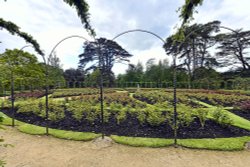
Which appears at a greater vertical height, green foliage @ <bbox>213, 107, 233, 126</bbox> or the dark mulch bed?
green foliage @ <bbox>213, 107, 233, 126</bbox>

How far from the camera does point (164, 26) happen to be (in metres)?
9.20

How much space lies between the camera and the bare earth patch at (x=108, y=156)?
12.1 ft

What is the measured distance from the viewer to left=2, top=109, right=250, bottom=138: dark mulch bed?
16.7 ft

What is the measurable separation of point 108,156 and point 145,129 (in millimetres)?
1698

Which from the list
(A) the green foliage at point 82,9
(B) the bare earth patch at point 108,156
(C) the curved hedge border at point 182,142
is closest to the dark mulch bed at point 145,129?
(C) the curved hedge border at point 182,142

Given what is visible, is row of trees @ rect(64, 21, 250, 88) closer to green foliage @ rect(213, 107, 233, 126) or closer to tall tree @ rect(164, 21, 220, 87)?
tall tree @ rect(164, 21, 220, 87)

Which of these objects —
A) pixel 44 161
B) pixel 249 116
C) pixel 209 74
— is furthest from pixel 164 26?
pixel 209 74

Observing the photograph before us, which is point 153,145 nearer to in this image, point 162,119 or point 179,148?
point 179,148

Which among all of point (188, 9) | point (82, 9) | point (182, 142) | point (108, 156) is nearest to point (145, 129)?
point (182, 142)

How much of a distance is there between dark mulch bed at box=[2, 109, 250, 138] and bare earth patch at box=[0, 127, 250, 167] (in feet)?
2.64

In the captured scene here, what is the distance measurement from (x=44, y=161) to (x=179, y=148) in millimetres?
2800

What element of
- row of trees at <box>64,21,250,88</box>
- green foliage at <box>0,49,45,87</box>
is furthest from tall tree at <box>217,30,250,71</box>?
green foliage at <box>0,49,45,87</box>

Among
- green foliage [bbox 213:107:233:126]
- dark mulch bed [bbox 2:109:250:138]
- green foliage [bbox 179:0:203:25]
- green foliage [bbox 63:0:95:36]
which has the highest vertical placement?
green foliage [bbox 179:0:203:25]

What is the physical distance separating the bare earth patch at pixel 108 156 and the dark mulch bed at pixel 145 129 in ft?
2.64
